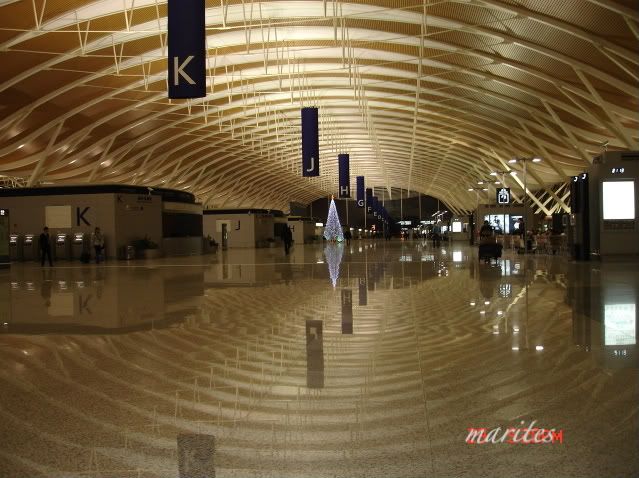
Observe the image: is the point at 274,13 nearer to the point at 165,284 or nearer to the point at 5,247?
the point at 5,247

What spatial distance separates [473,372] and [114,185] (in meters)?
30.3

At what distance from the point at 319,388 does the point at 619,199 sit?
2013cm

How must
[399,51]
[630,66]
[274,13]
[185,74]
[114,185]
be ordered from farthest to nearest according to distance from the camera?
[399,51], [114,185], [274,13], [630,66], [185,74]

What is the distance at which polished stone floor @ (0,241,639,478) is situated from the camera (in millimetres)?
3795

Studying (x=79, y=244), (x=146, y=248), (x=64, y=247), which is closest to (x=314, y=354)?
(x=79, y=244)

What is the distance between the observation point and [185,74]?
1656 cm

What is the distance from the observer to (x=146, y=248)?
3575 cm

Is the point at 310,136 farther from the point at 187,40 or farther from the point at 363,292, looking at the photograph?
the point at 363,292

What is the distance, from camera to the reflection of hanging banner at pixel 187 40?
16422 millimetres

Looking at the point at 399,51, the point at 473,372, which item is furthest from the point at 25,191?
the point at 473,372

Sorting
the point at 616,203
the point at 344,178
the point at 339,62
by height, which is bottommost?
the point at 616,203

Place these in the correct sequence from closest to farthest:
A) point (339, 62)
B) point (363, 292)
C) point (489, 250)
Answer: point (363, 292) → point (489, 250) → point (339, 62)

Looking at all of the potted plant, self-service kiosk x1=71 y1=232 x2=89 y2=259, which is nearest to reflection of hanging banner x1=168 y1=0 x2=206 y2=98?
self-service kiosk x1=71 y1=232 x2=89 y2=259

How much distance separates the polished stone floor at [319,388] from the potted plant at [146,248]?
2432 centimetres
